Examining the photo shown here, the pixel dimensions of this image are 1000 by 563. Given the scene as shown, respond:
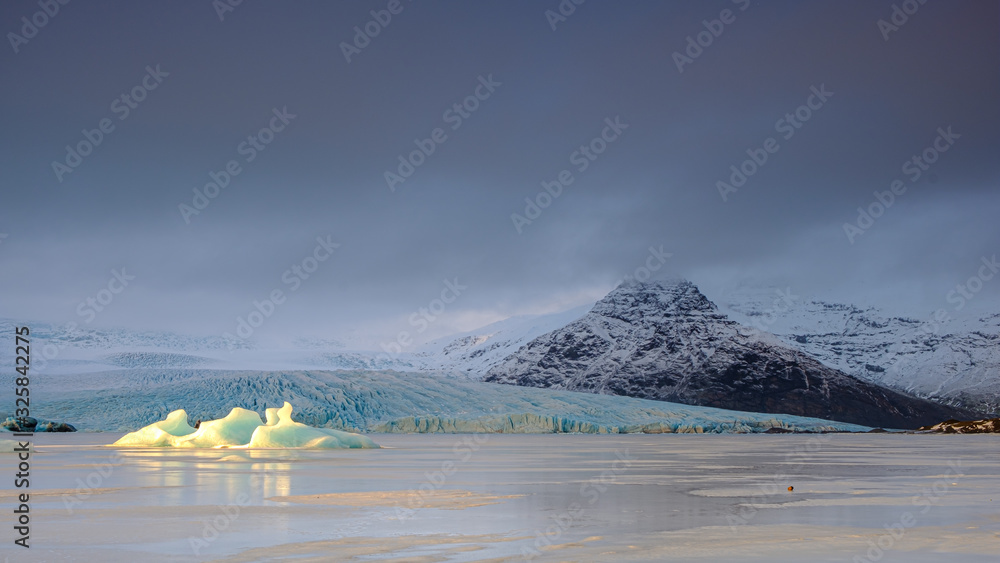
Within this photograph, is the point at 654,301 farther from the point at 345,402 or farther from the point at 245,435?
the point at 245,435

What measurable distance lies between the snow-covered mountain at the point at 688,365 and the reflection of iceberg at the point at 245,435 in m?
102

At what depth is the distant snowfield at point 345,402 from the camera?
57.0 meters

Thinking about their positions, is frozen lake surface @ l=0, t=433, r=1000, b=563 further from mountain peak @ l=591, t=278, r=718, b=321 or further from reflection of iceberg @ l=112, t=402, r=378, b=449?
mountain peak @ l=591, t=278, r=718, b=321

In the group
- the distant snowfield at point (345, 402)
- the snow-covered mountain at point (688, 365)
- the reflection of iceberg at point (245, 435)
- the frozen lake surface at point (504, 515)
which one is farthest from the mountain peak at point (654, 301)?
the frozen lake surface at point (504, 515)

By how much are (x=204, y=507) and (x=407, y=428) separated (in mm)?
47447

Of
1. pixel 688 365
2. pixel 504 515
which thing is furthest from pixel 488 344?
pixel 504 515

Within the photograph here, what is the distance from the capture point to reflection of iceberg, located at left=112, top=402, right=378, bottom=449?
3462cm

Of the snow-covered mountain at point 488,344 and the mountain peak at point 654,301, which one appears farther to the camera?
the mountain peak at point 654,301

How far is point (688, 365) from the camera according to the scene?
167125 mm

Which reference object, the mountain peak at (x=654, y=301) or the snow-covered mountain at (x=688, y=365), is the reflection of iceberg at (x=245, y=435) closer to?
the snow-covered mountain at (x=688, y=365)

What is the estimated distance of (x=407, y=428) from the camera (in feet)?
197

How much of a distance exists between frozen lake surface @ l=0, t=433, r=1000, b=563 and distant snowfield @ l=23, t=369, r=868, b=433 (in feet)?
118

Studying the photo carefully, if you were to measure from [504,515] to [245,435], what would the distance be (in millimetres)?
27948

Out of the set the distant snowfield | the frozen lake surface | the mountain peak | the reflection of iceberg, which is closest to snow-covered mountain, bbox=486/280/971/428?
the mountain peak
